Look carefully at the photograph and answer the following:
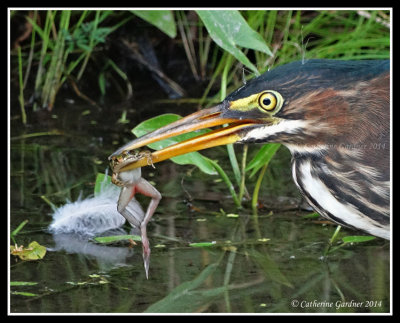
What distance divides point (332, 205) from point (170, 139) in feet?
4.26

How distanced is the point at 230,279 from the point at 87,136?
8.52 feet

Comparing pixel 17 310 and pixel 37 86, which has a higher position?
pixel 37 86

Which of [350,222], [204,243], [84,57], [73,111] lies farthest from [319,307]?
[84,57]

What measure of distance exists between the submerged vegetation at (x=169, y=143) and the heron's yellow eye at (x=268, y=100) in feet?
0.88

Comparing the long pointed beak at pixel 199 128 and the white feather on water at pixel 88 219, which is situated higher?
the long pointed beak at pixel 199 128

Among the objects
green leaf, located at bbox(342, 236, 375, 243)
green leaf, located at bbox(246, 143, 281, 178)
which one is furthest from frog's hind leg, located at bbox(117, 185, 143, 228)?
green leaf, located at bbox(342, 236, 375, 243)

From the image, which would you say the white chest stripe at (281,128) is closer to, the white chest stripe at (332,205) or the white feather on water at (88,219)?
the white chest stripe at (332,205)

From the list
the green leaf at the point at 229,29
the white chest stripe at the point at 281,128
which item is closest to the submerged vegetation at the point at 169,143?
the green leaf at the point at 229,29

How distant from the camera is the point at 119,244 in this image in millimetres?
5023

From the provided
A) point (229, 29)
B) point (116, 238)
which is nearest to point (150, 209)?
point (116, 238)

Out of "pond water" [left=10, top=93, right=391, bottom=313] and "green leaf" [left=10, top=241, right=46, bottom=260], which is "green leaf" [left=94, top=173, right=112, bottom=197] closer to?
"pond water" [left=10, top=93, right=391, bottom=313]

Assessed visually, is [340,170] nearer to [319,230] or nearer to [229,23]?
[319,230]

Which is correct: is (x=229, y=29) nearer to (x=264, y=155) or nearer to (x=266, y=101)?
(x=264, y=155)

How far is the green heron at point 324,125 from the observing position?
4004 mm
